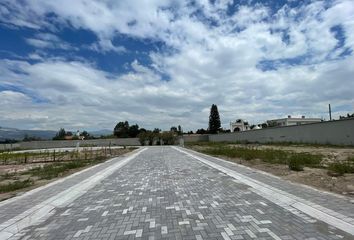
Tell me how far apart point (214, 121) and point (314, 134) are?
218 feet

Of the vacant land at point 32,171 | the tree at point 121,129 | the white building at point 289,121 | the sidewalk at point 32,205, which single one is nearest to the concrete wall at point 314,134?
the vacant land at point 32,171

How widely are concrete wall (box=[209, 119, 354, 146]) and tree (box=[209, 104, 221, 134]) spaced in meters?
42.6

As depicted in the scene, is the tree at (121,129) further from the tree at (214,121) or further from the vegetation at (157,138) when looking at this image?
the tree at (214,121)

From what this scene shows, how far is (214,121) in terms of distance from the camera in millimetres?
100875

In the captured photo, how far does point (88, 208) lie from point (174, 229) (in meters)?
2.50

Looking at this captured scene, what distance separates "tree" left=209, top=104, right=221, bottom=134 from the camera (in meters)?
100

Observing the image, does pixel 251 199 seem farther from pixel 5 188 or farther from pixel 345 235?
pixel 5 188

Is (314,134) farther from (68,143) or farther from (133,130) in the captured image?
(133,130)

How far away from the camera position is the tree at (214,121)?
100 meters

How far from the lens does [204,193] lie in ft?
25.3

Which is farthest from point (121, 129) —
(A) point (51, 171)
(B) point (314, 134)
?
(A) point (51, 171)

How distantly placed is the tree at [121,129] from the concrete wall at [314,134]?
63276 millimetres

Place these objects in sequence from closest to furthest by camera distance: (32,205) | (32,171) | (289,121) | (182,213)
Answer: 1. (182,213)
2. (32,205)
3. (32,171)
4. (289,121)

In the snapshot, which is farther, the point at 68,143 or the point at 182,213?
the point at 68,143
